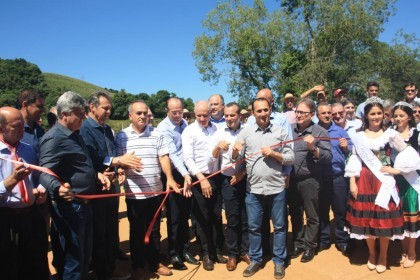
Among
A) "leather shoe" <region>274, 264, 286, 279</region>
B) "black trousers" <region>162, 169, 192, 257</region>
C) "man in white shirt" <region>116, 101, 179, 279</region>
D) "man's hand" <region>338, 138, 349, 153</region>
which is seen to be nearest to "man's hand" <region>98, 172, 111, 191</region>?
"man in white shirt" <region>116, 101, 179, 279</region>

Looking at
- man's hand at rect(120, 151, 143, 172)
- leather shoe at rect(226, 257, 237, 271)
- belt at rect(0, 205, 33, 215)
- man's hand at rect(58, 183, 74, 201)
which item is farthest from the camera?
leather shoe at rect(226, 257, 237, 271)

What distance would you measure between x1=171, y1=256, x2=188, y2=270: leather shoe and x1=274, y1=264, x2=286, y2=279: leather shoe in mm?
1187

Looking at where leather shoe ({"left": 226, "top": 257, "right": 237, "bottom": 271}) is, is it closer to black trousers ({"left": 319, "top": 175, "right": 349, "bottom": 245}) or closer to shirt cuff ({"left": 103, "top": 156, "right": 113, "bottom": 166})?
black trousers ({"left": 319, "top": 175, "right": 349, "bottom": 245})

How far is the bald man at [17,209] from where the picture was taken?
9.27 ft

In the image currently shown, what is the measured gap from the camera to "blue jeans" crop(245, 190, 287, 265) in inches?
149

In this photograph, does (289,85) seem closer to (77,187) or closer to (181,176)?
(181,176)

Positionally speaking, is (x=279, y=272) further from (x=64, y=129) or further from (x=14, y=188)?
(x=14, y=188)

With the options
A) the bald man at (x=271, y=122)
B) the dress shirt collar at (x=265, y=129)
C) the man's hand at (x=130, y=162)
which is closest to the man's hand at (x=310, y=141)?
the bald man at (x=271, y=122)

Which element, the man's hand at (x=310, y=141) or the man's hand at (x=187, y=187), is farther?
the man's hand at (x=187, y=187)

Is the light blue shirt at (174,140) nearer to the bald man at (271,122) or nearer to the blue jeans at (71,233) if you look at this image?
the bald man at (271,122)

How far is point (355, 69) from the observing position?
78.7 ft

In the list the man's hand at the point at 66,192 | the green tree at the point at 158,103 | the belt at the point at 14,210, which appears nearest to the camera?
the man's hand at the point at 66,192

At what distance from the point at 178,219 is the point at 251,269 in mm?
1150

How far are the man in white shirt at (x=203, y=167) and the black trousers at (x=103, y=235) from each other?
1.10 m
